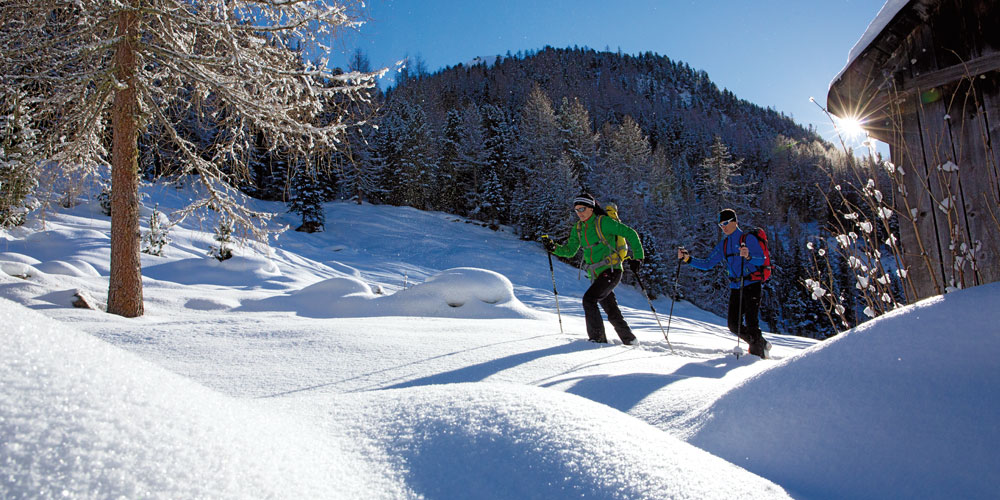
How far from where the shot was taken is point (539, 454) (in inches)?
49.4

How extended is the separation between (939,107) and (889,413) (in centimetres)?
353

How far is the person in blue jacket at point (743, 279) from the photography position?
541 centimetres

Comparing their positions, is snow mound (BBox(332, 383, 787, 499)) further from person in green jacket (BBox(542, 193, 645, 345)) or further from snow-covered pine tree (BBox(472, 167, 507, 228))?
snow-covered pine tree (BBox(472, 167, 507, 228))

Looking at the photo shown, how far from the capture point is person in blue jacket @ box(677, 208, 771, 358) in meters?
5.41

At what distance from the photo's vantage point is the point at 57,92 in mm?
5523

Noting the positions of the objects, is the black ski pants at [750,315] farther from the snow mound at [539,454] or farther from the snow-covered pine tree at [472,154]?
the snow-covered pine tree at [472,154]

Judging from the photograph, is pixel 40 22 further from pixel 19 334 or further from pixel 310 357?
pixel 19 334

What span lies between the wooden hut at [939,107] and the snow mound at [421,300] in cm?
529

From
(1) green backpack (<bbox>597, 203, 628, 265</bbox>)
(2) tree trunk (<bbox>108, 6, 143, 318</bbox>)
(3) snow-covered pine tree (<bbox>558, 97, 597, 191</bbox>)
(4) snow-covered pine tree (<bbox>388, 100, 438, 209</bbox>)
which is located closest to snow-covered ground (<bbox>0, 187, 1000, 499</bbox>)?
(1) green backpack (<bbox>597, 203, 628, 265</bbox>)

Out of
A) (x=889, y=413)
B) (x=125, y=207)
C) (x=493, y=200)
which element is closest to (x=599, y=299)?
(x=889, y=413)

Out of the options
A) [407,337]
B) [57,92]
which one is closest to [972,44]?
[407,337]

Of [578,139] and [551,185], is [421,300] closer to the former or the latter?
[551,185]

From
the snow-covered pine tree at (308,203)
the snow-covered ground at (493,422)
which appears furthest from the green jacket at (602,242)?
the snow-covered pine tree at (308,203)

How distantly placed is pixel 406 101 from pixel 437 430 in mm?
50296
